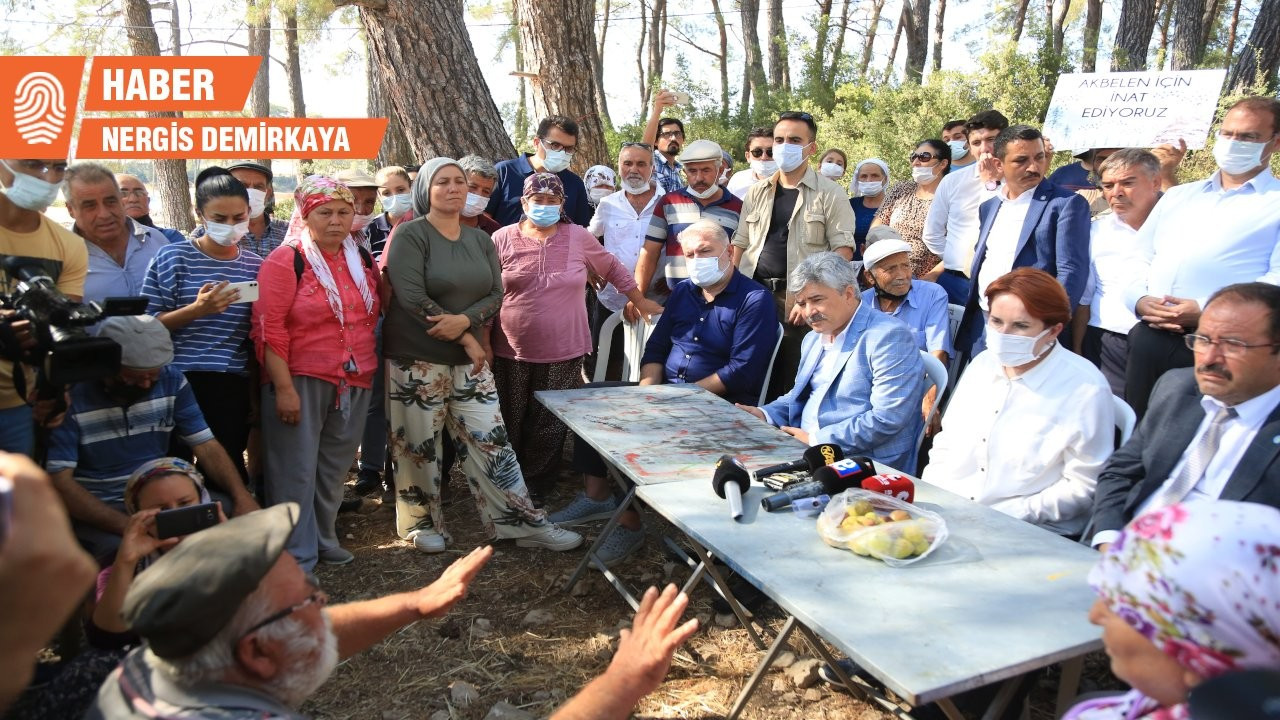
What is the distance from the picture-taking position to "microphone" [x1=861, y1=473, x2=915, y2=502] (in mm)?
2594

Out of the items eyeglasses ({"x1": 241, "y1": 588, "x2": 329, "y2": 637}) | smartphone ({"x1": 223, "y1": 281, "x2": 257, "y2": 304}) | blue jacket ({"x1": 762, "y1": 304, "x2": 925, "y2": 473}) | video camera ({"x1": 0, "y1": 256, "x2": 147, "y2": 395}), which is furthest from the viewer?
smartphone ({"x1": 223, "y1": 281, "x2": 257, "y2": 304})

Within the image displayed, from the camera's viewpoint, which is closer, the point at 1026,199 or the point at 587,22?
the point at 1026,199

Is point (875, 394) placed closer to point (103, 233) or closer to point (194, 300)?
point (194, 300)

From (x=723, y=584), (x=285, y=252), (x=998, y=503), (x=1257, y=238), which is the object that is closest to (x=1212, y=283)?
(x=1257, y=238)

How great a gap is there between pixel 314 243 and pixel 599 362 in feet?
6.89

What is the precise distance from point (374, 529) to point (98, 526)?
5.42ft

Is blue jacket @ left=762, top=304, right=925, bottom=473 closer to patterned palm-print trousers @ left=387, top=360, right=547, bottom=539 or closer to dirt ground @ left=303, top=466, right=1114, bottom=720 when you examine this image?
dirt ground @ left=303, top=466, right=1114, bottom=720

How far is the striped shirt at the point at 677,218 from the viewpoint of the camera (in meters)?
5.13

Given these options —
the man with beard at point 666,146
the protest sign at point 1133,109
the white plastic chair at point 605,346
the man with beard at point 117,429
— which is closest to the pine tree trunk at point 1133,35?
the protest sign at point 1133,109

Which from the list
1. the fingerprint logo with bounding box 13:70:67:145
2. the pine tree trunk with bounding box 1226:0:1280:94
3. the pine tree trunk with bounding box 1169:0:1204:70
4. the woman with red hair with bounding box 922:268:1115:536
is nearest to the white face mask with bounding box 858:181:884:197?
the woman with red hair with bounding box 922:268:1115:536

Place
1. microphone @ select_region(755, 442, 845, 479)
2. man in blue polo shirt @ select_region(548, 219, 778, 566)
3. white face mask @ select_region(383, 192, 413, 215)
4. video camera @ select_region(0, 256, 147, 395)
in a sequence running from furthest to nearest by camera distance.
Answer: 1. white face mask @ select_region(383, 192, 413, 215)
2. man in blue polo shirt @ select_region(548, 219, 778, 566)
3. microphone @ select_region(755, 442, 845, 479)
4. video camera @ select_region(0, 256, 147, 395)

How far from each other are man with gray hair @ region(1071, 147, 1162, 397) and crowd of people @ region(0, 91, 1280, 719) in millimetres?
16

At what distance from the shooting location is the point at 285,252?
3.61m

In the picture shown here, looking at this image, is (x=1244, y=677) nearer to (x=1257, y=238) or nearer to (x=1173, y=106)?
(x=1257, y=238)
